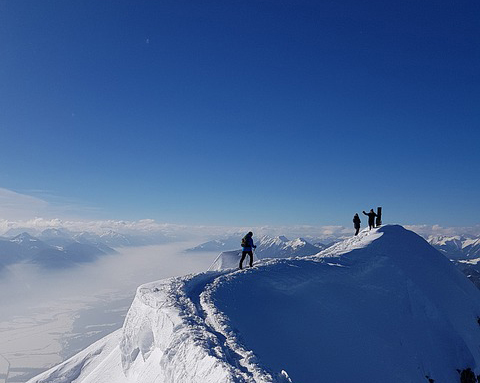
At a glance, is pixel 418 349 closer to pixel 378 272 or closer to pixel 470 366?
pixel 470 366

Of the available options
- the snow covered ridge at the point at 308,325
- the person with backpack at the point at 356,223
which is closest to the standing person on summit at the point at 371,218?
the person with backpack at the point at 356,223

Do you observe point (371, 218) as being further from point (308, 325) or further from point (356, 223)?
point (308, 325)

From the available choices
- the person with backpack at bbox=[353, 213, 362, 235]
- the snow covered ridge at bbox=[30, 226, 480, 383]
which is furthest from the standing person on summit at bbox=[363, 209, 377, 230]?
the snow covered ridge at bbox=[30, 226, 480, 383]

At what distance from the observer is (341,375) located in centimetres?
1463

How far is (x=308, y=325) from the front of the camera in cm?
1661

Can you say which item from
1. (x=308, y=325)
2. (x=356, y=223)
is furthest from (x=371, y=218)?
(x=308, y=325)

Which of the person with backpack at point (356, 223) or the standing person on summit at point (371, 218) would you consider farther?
the person with backpack at point (356, 223)

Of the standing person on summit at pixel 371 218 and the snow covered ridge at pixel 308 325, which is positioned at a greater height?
the standing person on summit at pixel 371 218

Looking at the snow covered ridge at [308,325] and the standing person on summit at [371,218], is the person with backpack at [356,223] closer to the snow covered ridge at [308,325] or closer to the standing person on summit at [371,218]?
the standing person on summit at [371,218]

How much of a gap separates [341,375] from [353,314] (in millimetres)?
5778

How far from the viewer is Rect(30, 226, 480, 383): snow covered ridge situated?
11961 mm

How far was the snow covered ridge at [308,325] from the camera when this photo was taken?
Result: 12.0m

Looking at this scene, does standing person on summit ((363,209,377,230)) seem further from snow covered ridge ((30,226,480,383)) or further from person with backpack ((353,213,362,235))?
snow covered ridge ((30,226,480,383))

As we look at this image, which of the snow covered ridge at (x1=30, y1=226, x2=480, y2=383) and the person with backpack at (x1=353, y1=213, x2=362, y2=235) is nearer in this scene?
the snow covered ridge at (x1=30, y1=226, x2=480, y2=383)
